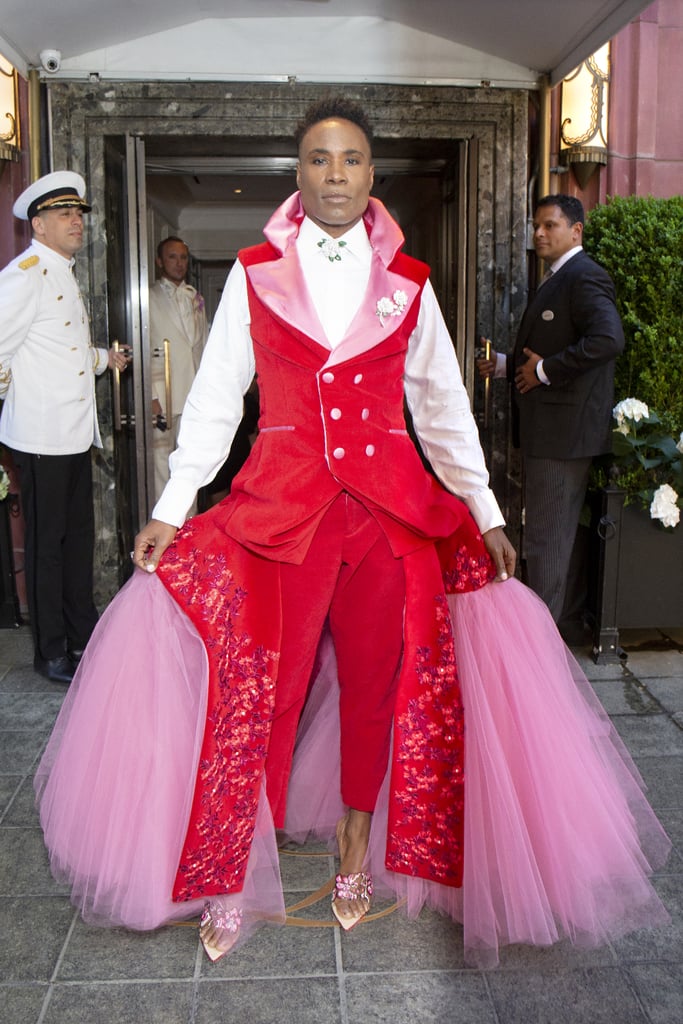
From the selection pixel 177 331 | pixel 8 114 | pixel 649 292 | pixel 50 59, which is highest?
pixel 50 59

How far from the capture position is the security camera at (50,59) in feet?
14.3

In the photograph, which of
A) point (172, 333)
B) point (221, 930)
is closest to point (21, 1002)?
point (221, 930)

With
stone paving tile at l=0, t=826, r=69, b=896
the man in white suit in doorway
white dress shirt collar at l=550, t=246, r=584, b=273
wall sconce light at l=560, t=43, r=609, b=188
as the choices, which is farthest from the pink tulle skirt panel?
the man in white suit in doorway

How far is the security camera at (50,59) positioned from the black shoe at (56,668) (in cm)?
261

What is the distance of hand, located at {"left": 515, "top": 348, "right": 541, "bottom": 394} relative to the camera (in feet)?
13.1

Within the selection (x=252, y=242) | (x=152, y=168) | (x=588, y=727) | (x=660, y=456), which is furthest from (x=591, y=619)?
(x=252, y=242)

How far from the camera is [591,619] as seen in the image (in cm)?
436

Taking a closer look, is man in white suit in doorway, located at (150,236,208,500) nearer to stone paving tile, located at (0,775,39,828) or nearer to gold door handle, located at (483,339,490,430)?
gold door handle, located at (483,339,490,430)

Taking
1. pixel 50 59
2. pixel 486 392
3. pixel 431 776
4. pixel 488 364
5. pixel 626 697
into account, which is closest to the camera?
pixel 431 776

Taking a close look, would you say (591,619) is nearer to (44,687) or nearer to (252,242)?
(44,687)

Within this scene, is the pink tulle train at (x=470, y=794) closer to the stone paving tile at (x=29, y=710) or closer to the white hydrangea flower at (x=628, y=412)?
the stone paving tile at (x=29, y=710)

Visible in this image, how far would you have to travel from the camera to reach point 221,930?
2.18 m

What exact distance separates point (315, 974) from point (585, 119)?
3.98 meters

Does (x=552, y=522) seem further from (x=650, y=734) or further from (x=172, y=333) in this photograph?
(x=172, y=333)
